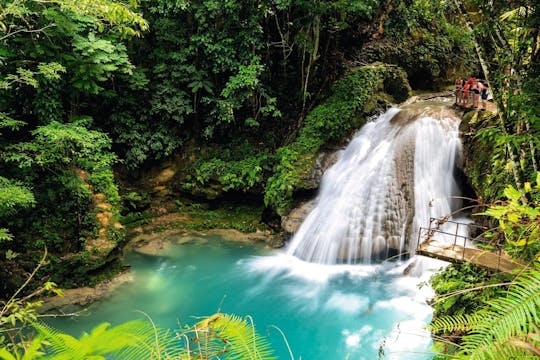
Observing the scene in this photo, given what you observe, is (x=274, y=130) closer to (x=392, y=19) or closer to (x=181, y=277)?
(x=181, y=277)

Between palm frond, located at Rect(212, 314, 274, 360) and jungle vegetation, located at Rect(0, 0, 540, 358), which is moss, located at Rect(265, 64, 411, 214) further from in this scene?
palm frond, located at Rect(212, 314, 274, 360)

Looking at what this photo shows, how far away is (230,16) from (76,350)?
10752 millimetres

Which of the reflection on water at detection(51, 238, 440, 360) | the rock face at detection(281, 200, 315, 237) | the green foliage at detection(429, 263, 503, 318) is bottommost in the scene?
the reflection on water at detection(51, 238, 440, 360)

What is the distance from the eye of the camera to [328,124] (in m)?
11.5

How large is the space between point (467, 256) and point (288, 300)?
443 centimetres

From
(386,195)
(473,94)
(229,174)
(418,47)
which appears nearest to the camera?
(386,195)

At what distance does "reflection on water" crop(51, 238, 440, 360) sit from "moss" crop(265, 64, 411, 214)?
79.9 inches

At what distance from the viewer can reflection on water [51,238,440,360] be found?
6770 millimetres

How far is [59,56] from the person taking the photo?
8.13 m

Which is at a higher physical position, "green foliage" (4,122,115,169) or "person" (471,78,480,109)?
"person" (471,78,480,109)

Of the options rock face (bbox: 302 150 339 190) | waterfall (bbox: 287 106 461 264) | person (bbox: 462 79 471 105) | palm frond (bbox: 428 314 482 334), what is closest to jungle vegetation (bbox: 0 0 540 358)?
rock face (bbox: 302 150 339 190)

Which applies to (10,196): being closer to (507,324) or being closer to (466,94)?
(507,324)

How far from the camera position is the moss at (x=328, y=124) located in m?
10.9

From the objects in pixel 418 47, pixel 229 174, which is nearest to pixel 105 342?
pixel 229 174
